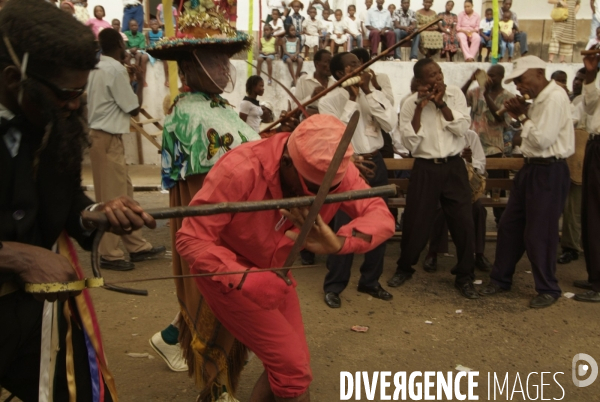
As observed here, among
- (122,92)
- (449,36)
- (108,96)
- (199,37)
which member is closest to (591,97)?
(199,37)

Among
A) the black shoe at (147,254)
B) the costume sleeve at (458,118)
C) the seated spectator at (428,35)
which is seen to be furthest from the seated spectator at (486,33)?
the black shoe at (147,254)

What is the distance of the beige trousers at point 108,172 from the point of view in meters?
6.19

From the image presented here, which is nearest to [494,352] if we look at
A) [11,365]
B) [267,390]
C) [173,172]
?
→ [267,390]

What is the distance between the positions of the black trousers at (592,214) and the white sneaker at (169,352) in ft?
12.6

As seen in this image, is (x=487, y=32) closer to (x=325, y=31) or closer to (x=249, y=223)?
(x=325, y=31)

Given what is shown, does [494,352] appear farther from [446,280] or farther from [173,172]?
[173,172]

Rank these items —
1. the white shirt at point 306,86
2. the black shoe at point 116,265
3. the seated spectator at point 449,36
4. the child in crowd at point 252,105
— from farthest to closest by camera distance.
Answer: the seated spectator at point 449,36 < the child in crowd at point 252,105 < the white shirt at point 306,86 < the black shoe at point 116,265

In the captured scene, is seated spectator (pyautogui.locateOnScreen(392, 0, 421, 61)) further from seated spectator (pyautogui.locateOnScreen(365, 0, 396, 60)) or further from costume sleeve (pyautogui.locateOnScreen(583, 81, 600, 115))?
costume sleeve (pyautogui.locateOnScreen(583, 81, 600, 115))

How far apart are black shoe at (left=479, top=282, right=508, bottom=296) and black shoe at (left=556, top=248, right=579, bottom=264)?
1.30 metres

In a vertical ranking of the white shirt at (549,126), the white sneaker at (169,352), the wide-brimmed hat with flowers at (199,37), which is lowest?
the white sneaker at (169,352)

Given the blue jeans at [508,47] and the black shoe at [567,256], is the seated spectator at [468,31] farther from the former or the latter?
the black shoe at [567,256]

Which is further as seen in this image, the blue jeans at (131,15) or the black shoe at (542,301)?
the blue jeans at (131,15)

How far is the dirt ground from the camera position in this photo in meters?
4.16

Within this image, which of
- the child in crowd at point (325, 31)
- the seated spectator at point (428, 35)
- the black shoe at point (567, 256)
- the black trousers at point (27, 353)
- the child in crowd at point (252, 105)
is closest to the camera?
the black trousers at point (27, 353)
